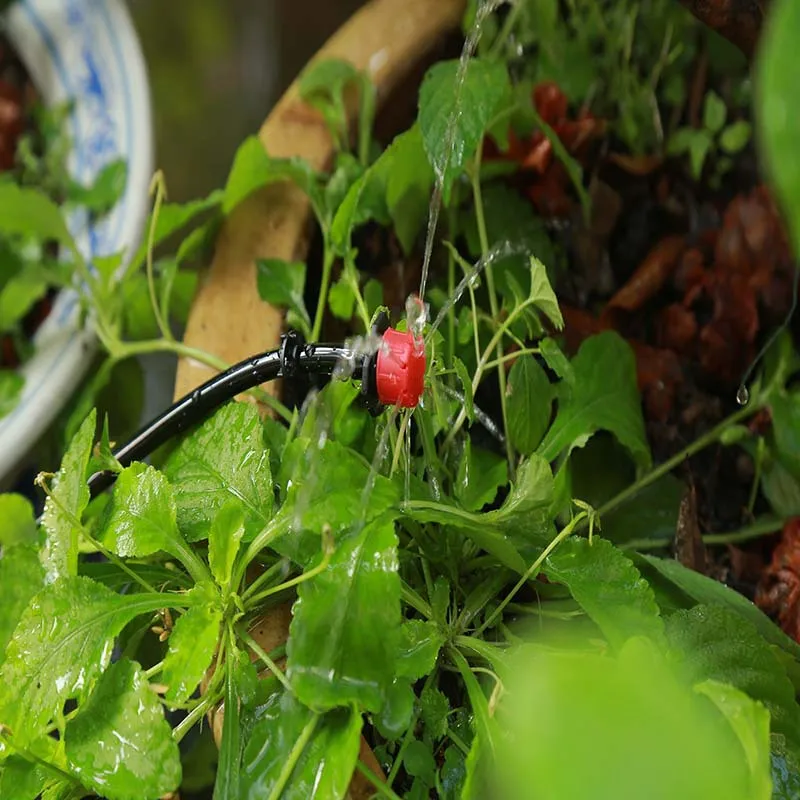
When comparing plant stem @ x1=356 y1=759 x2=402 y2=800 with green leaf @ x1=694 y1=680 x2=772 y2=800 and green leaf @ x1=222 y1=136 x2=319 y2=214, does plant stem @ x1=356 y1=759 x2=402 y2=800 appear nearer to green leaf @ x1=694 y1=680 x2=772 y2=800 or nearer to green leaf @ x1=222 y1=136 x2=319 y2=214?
green leaf @ x1=694 y1=680 x2=772 y2=800

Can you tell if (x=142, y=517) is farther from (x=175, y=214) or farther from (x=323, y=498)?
(x=175, y=214)

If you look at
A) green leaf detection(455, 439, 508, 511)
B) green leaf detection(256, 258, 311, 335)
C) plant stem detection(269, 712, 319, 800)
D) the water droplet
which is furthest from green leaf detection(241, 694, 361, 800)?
the water droplet

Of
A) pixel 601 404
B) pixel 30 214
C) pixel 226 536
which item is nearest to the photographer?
pixel 226 536

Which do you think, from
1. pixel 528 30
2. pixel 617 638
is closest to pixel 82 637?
pixel 617 638

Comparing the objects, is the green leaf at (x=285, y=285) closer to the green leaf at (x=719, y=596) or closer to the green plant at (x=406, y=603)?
the green plant at (x=406, y=603)

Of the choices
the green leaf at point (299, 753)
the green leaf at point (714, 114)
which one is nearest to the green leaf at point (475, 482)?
the green leaf at point (299, 753)

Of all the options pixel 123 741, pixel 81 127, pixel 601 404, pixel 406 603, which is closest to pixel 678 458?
pixel 601 404
